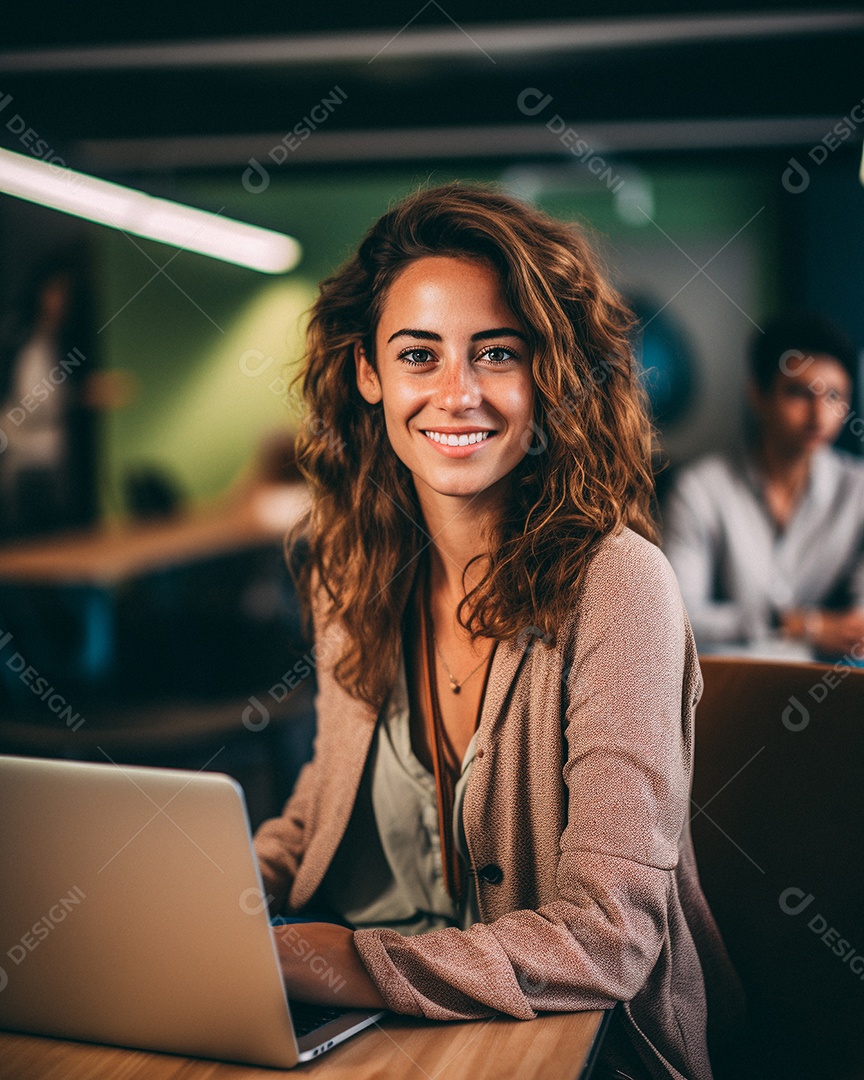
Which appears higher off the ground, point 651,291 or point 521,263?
point 651,291

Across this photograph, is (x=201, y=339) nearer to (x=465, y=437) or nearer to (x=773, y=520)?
(x=773, y=520)

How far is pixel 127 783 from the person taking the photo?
854 mm

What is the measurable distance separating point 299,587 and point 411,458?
0.43m

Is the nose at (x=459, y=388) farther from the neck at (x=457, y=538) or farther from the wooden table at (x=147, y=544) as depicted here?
the wooden table at (x=147, y=544)

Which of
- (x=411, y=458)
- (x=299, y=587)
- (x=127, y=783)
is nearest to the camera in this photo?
(x=127, y=783)

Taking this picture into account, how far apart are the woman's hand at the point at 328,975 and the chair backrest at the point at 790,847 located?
61 cm

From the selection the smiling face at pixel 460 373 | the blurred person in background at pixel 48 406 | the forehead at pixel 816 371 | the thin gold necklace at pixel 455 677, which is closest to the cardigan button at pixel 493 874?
the thin gold necklace at pixel 455 677

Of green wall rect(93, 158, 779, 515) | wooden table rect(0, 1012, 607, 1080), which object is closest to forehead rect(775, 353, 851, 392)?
wooden table rect(0, 1012, 607, 1080)

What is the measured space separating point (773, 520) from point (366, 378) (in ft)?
7.29

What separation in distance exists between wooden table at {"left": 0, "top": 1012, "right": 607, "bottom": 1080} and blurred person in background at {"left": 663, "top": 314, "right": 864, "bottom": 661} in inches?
92.8

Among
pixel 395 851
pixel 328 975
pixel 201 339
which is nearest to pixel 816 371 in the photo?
pixel 395 851

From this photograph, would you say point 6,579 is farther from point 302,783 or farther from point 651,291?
point 651,291

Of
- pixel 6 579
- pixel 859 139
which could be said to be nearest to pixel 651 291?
pixel 859 139

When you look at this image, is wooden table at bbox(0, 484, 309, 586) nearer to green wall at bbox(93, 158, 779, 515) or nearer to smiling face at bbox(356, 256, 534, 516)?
green wall at bbox(93, 158, 779, 515)
